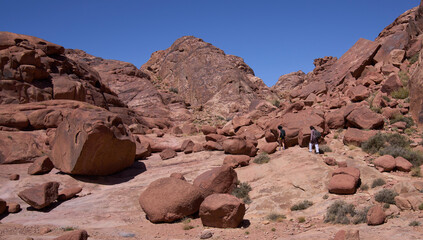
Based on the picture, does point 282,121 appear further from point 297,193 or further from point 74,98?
point 74,98

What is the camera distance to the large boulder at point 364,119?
45.7 feet

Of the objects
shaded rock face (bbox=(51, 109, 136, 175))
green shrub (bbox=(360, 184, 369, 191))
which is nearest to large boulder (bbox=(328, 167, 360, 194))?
green shrub (bbox=(360, 184, 369, 191))

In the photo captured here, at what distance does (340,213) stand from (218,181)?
4137 mm

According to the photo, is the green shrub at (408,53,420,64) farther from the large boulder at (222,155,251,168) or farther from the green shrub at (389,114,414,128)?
the large boulder at (222,155,251,168)

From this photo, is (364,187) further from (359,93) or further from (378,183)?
(359,93)

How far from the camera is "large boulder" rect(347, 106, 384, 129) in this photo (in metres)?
13.9

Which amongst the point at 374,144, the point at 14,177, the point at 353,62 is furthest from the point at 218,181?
the point at 353,62

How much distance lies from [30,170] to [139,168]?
15.7 ft

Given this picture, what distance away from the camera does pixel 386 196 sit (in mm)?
7961

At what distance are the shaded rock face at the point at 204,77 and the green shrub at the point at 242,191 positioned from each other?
2288 cm

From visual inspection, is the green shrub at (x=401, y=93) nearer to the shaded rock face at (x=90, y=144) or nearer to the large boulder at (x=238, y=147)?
the large boulder at (x=238, y=147)

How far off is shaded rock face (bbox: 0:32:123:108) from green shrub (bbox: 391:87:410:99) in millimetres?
19810

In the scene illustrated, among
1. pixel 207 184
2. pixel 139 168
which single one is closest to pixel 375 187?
pixel 207 184

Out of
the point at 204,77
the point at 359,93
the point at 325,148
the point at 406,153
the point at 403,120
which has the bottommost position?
the point at 406,153
